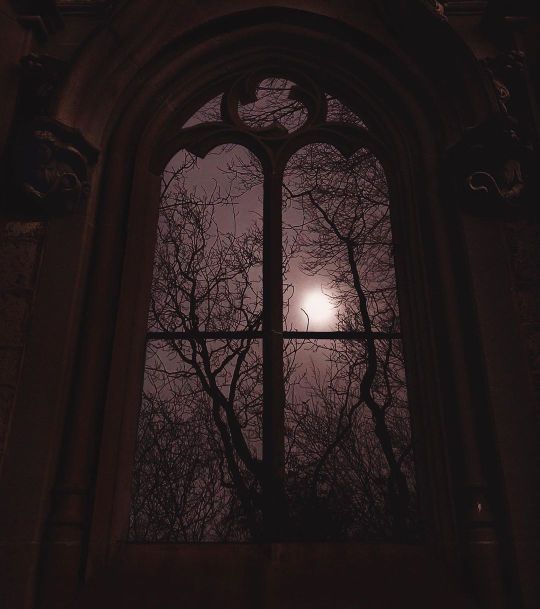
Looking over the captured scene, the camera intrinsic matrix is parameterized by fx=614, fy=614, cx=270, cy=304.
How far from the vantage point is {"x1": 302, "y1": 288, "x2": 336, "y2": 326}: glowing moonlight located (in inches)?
122

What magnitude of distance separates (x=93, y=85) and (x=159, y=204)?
716 millimetres

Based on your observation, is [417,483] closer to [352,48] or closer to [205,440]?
[205,440]

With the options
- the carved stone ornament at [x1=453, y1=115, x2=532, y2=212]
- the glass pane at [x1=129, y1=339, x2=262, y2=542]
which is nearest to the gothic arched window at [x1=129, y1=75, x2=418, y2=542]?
the glass pane at [x1=129, y1=339, x2=262, y2=542]

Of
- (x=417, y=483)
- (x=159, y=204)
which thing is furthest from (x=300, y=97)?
Result: (x=417, y=483)

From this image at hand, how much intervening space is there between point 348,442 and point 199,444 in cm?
68

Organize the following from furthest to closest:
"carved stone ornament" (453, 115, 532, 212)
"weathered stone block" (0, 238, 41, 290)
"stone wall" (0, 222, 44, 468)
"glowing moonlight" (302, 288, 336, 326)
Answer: "glowing moonlight" (302, 288, 336, 326) → "carved stone ornament" (453, 115, 532, 212) → "weathered stone block" (0, 238, 41, 290) → "stone wall" (0, 222, 44, 468)

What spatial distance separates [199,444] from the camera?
9.25ft

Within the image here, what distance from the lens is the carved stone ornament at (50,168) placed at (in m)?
2.88

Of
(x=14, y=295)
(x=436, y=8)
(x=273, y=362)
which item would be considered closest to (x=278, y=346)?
(x=273, y=362)

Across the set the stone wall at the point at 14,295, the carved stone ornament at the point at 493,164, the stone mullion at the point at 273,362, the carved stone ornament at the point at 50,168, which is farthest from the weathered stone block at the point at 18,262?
the carved stone ornament at the point at 493,164

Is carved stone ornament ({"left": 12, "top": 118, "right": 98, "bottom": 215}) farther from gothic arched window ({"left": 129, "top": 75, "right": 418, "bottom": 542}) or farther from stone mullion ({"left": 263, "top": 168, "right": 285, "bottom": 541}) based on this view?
stone mullion ({"left": 263, "top": 168, "right": 285, "bottom": 541})

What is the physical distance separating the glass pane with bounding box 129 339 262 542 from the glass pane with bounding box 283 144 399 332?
42 cm

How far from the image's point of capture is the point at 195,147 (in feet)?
11.8

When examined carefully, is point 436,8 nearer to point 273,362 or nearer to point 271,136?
point 271,136
